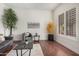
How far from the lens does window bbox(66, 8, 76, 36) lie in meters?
2.95

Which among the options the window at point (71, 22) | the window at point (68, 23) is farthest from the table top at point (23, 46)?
the window at point (71, 22)

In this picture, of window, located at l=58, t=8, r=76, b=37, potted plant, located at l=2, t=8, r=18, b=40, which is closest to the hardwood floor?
window, located at l=58, t=8, r=76, b=37

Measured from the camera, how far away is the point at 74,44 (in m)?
2.97

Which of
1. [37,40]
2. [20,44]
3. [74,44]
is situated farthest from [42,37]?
[74,44]

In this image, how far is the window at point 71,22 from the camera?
2.95 m

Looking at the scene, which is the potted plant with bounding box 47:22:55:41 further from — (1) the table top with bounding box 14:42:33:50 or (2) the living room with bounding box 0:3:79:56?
(1) the table top with bounding box 14:42:33:50

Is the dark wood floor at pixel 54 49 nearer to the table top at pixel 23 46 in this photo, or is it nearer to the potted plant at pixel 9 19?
the table top at pixel 23 46

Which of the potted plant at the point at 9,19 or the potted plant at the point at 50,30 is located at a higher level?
the potted plant at the point at 9,19

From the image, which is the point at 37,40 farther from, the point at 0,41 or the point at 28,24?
the point at 0,41

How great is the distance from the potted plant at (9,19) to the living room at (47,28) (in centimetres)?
4

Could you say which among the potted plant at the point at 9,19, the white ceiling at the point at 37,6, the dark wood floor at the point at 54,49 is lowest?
the dark wood floor at the point at 54,49

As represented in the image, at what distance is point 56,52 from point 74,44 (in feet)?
2.10

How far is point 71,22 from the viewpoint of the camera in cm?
301

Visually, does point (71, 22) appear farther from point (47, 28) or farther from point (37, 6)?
point (37, 6)
